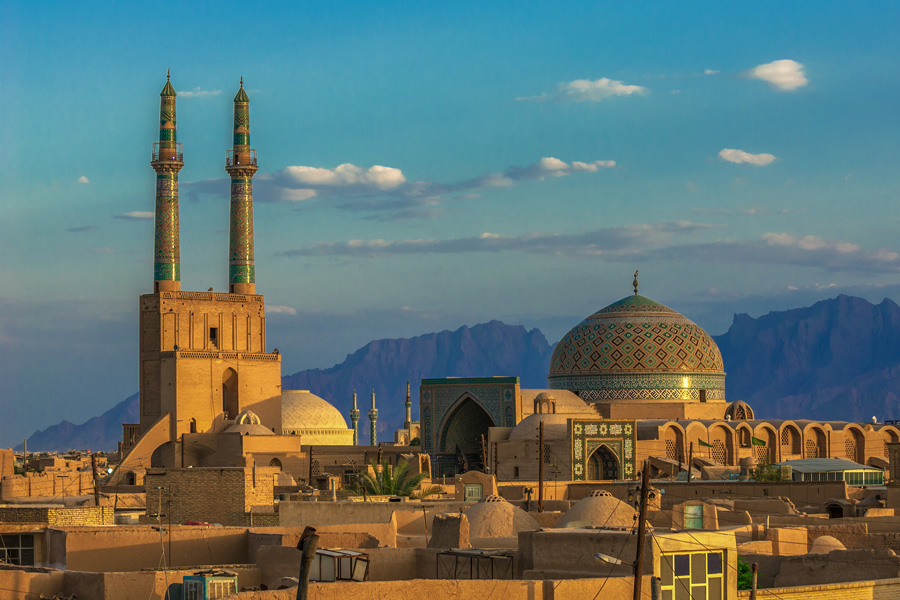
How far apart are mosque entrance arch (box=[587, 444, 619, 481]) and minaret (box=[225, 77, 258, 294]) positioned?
15.4m

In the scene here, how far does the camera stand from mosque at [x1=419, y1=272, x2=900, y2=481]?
36.0 m

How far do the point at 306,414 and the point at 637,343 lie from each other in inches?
496

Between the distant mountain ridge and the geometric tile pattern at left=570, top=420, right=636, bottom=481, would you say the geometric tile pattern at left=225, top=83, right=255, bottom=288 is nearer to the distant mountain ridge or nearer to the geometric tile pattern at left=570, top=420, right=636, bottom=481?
the geometric tile pattern at left=570, top=420, right=636, bottom=481

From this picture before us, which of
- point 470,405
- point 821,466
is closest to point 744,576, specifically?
point 821,466

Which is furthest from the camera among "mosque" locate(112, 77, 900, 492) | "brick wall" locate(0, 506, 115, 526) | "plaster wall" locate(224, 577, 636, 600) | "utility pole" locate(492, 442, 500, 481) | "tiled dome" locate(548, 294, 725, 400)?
"tiled dome" locate(548, 294, 725, 400)

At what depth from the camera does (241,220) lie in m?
45.4

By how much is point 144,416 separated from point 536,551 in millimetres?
34794

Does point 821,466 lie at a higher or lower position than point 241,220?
lower

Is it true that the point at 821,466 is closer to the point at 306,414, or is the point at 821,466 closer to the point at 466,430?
the point at 466,430

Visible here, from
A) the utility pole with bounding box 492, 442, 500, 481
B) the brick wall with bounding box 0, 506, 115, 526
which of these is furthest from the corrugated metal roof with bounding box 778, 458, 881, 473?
the brick wall with bounding box 0, 506, 115, 526

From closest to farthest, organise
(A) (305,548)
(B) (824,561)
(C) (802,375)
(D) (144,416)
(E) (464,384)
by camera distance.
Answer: (A) (305,548), (B) (824,561), (E) (464,384), (D) (144,416), (C) (802,375)

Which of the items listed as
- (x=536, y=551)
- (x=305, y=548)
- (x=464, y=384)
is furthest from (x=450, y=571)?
(x=464, y=384)

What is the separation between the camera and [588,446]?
108ft

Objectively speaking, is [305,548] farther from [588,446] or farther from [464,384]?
[464,384]
